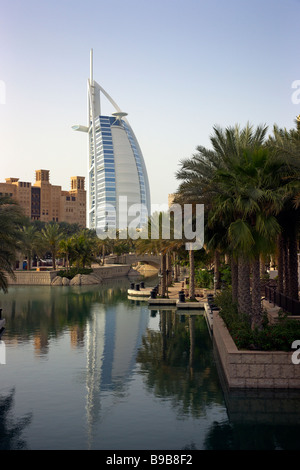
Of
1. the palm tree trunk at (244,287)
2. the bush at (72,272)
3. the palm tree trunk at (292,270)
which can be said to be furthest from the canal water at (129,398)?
the bush at (72,272)

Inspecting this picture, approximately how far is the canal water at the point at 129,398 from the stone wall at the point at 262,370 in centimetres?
38

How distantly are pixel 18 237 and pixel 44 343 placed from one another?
5.78m

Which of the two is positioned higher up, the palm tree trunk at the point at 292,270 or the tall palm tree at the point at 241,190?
the tall palm tree at the point at 241,190

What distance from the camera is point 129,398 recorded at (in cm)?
1672

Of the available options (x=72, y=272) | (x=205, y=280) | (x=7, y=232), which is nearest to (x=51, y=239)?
(x=72, y=272)

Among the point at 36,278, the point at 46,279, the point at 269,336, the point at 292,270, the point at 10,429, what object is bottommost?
the point at 10,429

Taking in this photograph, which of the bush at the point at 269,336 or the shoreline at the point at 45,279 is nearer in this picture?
the bush at the point at 269,336

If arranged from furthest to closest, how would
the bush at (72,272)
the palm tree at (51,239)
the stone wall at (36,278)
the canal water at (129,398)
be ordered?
the palm tree at (51,239), the bush at (72,272), the stone wall at (36,278), the canal water at (129,398)

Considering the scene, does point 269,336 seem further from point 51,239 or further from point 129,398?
point 51,239

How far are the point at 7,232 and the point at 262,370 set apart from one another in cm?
1545

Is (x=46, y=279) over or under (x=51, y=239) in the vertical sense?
under

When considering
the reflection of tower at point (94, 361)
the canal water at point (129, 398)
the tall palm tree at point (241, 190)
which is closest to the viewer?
the canal water at point (129, 398)

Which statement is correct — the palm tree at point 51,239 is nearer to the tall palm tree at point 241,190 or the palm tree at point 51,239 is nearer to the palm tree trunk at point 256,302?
the tall palm tree at point 241,190

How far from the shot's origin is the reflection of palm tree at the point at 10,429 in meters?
12.8
